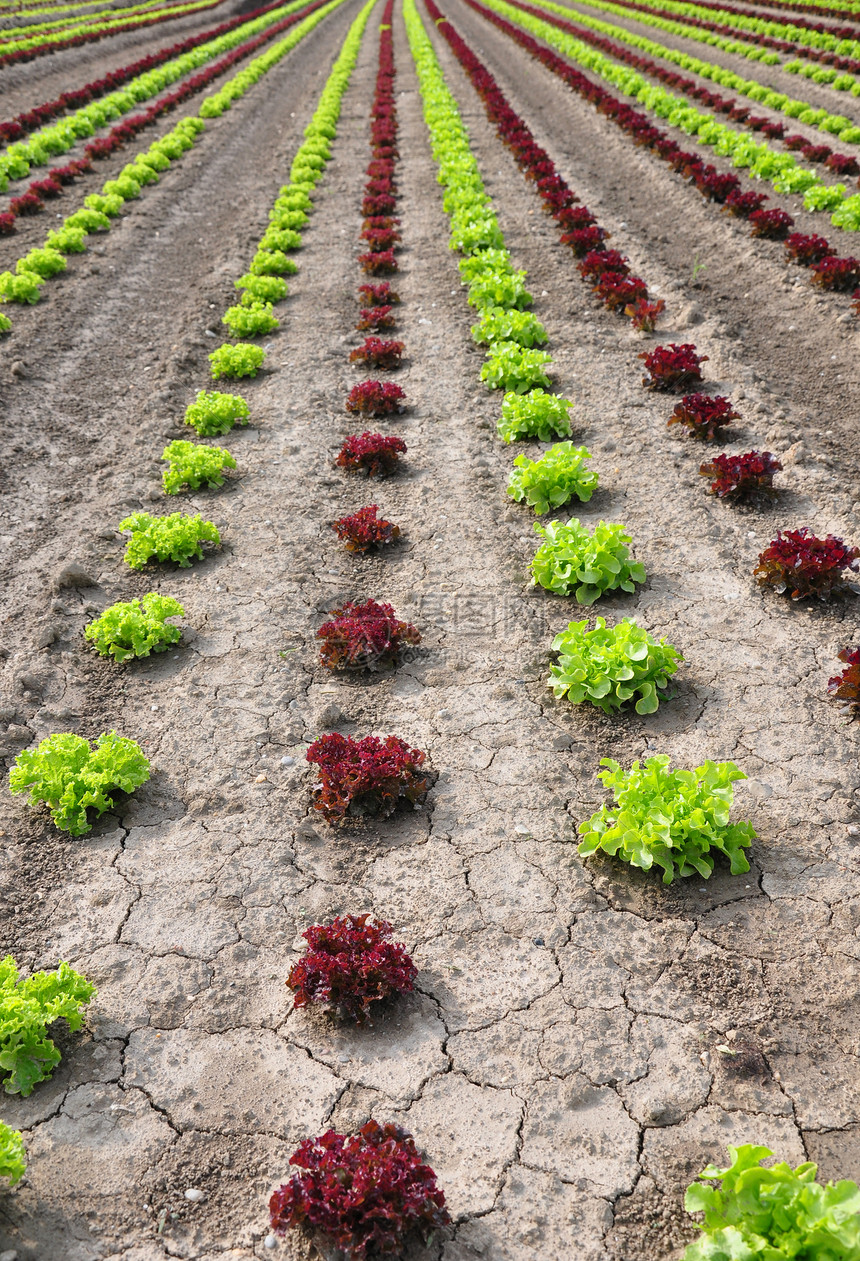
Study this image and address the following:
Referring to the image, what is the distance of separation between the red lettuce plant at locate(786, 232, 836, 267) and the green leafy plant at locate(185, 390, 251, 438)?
9.19m

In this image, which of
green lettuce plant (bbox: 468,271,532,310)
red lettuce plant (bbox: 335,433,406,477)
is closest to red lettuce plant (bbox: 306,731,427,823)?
red lettuce plant (bbox: 335,433,406,477)

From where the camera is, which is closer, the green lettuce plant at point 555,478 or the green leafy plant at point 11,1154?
the green leafy plant at point 11,1154

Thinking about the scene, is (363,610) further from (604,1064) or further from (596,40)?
(596,40)

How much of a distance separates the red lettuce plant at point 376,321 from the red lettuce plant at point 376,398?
225 centimetres

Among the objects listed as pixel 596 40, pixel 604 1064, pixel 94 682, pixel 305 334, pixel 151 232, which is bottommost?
pixel 604 1064

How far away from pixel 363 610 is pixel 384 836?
6.68 feet

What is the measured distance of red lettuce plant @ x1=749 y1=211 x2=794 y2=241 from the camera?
45.9ft

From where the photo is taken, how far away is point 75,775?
5348 millimetres

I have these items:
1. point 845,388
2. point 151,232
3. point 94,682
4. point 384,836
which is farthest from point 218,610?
point 151,232

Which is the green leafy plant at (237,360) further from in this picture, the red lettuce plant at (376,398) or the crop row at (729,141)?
the crop row at (729,141)

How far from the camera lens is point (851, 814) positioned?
5148 millimetres

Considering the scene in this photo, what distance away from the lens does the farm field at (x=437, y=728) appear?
3.79m

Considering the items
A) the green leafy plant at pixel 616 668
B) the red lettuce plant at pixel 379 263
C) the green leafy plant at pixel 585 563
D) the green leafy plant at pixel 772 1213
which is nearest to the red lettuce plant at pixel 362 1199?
the green leafy plant at pixel 772 1213

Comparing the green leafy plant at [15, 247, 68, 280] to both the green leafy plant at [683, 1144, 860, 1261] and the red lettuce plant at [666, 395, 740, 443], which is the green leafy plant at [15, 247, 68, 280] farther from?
the green leafy plant at [683, 1144, 860, 1261]
